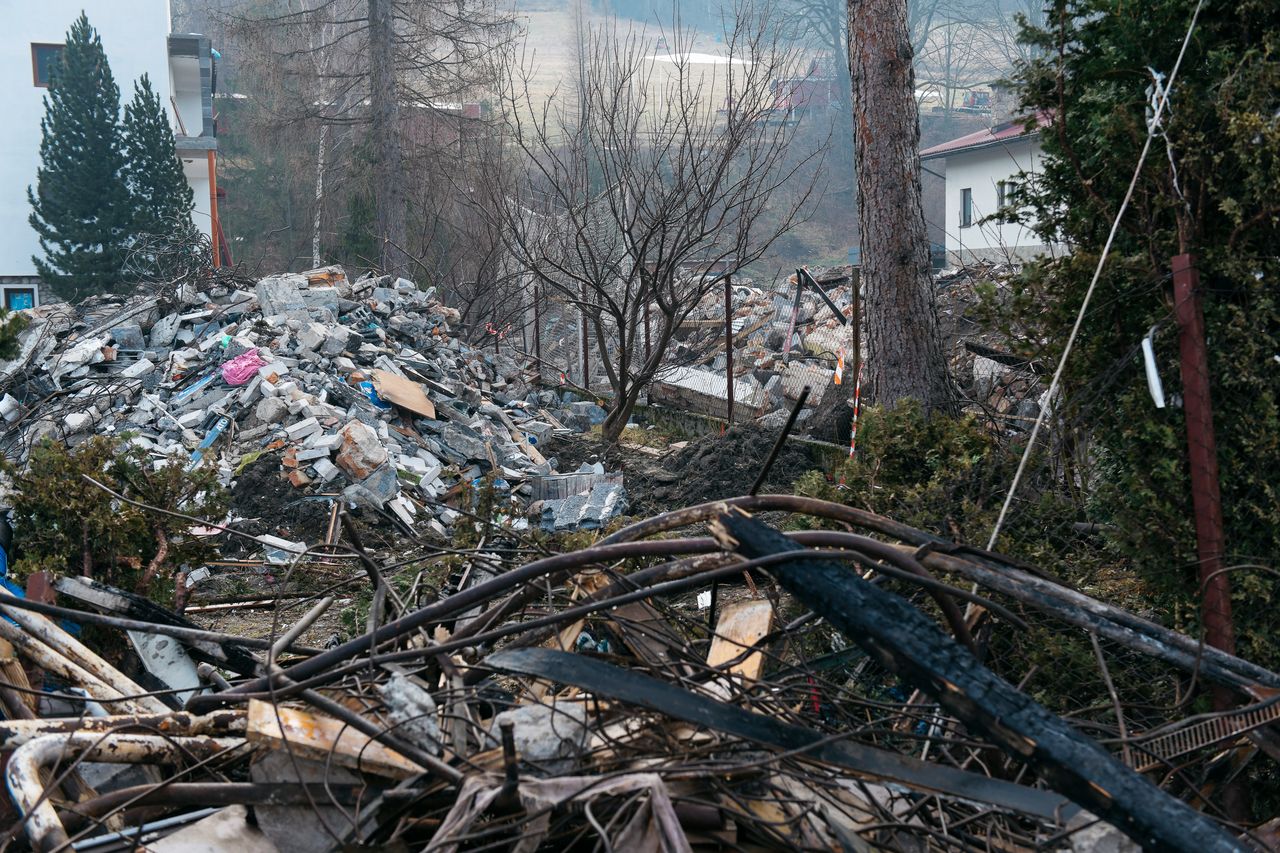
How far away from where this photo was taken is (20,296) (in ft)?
86.1

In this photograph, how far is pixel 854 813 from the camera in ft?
8.04

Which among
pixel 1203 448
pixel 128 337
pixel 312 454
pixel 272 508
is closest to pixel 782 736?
pixel 1203 448

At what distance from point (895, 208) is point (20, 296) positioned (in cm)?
2650

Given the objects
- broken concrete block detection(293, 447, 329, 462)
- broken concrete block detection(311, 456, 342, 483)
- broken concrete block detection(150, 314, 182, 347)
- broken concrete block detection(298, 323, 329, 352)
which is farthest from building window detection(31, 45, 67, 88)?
broken concrete block detection(311, 456, 342, 483)

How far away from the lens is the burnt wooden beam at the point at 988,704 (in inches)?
71.2

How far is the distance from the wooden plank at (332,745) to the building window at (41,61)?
103 ft

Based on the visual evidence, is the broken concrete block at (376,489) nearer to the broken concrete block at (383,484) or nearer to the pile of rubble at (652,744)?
the broken concrete block at (383,484)

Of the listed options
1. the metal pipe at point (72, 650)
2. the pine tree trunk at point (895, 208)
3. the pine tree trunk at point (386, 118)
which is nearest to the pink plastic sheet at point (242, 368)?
the pine tree trunk at point (895, 208)

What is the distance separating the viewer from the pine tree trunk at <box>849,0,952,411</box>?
716cm


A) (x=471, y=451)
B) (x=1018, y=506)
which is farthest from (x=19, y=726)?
(x=471, y=451)

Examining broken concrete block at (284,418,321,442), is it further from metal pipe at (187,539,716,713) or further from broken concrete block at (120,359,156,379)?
metal pipe at (187,539,716,713)

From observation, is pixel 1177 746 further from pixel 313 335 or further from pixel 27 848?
pixel 313 335

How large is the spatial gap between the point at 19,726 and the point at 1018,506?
3804 mm

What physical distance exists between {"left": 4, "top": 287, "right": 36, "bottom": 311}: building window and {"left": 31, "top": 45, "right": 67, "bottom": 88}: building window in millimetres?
6039
